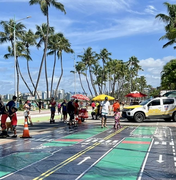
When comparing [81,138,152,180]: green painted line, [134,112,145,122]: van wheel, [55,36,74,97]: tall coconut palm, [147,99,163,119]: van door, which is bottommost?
[81,138,152,180]: green painted line

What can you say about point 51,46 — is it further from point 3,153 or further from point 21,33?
point 3,153

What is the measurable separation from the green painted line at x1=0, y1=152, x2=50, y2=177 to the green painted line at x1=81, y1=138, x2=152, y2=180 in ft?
6.00

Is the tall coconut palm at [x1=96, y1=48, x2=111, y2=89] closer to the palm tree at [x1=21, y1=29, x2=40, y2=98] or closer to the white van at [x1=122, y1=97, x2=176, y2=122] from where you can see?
the palm tree at [x1=21, y1=29, x2=40, y2=98]

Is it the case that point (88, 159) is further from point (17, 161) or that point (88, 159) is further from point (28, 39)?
point (28, 39)

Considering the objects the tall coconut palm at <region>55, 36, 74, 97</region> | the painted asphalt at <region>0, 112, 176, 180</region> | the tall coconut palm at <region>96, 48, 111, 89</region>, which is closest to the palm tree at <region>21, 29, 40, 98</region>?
the tall coconut palm at <region>55, 36, 74, 97</region>

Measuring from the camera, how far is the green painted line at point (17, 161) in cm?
756

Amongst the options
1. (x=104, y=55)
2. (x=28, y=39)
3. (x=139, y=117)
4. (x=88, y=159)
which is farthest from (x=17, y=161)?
(x=104, y=55)

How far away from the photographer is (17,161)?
27.8 ft

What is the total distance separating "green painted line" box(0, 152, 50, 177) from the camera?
7.56 m

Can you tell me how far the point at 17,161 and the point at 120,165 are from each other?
2820 millimetres

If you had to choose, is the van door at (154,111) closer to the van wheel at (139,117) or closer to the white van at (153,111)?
the white van at (153,111)

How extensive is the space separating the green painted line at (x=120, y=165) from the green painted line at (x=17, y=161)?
72.0 inches

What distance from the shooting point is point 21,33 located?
5556cm

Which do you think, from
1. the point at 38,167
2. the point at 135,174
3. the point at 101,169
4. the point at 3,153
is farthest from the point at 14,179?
the point at 3,153
